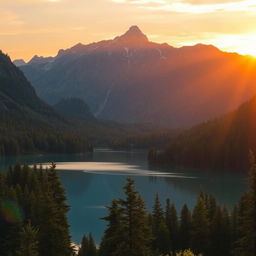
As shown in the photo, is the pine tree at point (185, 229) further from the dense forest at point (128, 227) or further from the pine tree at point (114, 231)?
the pine tree at point (114, 231)

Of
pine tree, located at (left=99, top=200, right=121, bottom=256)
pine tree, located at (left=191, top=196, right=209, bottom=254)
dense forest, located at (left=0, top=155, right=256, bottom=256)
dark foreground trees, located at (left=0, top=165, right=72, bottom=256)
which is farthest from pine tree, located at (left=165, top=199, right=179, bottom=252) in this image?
pine tree, located at (left=99, top=200, right=121, bottom=256)

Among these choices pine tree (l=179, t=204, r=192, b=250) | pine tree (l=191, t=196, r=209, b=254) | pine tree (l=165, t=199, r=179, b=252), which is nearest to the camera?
pine tree (l=191, t=196, r=209, b=254)

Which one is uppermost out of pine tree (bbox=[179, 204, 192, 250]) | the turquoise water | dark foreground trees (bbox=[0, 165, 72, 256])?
dark foreground trees (bbox=[0, 165, 72, 256])

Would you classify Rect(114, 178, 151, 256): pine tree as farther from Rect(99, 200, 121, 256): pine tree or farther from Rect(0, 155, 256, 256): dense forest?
Rect(99, 200, 121, 256): pine tree

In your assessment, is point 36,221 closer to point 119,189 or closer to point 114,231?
point 114,231

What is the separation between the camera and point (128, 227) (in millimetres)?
39469

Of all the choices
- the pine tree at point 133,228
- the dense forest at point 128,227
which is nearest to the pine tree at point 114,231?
the dense forest at point 128,227

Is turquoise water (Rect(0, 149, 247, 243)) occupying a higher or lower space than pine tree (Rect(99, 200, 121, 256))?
lower

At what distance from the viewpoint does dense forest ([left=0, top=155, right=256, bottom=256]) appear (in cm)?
3959

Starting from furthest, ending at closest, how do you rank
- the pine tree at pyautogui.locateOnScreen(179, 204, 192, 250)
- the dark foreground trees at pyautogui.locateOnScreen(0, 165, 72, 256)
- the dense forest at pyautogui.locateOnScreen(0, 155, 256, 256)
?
the pine tree at pyautogui.locateOnScreen(179, 204, 192, 250) → the dark foreground trees at pyautogui.locateOnScreen(0, 165, 72, 256) → the dense forest at pyautogui.locateOnScreen(0, 155, 256, 256)

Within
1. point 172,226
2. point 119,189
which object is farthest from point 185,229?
point 119,189

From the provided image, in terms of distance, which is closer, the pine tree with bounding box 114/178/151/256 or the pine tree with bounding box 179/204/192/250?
the pine tree with bounding box 114/178/151/256

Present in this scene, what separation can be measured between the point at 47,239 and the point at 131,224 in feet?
50.0

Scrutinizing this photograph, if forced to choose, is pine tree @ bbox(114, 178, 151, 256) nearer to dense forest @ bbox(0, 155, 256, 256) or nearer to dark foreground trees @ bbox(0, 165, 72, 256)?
dense forest @ bbox(0, 155, 256, 256)
